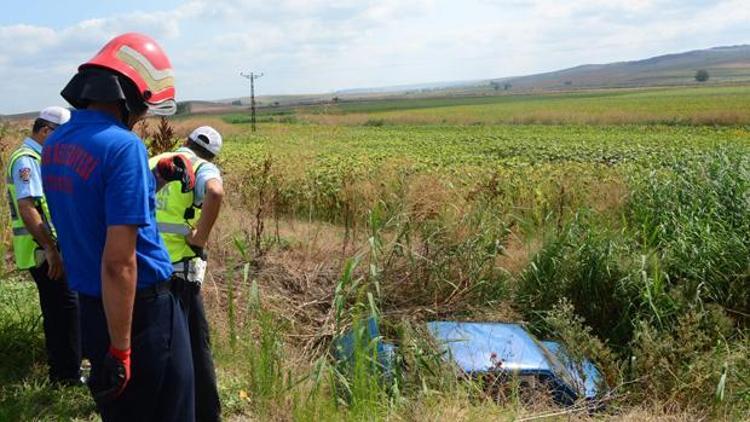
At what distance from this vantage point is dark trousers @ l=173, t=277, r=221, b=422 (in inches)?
150

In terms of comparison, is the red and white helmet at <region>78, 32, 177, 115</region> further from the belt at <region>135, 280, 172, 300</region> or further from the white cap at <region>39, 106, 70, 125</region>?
the white cap at <region>39, 106, 70, 125</region>

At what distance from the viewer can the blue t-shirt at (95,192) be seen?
228cm

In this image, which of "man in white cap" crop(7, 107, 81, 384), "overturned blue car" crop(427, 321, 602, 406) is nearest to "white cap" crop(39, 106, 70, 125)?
"man in white cap" crop(7, 107, 81, 384)

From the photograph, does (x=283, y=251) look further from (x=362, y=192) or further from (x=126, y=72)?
(x=126, y=72)

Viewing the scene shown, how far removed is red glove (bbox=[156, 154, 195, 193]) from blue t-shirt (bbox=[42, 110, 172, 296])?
1.09 m

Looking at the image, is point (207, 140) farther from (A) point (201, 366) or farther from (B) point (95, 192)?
(B) point (95, 192)

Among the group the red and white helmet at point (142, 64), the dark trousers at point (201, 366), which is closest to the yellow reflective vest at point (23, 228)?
the dark trousers at point (201, 366)

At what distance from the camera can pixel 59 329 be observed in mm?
4336

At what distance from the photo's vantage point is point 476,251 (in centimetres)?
657

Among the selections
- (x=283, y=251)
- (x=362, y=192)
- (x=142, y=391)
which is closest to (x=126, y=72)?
(x=142, y=391)

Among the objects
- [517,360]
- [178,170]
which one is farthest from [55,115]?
[517,360]

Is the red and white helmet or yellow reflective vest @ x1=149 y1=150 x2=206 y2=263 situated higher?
the red and white helmet

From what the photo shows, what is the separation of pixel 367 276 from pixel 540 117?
41750mm

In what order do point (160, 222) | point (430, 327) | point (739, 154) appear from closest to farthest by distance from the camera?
point (160, 222) → point (430, 327) → point (739, 154)
